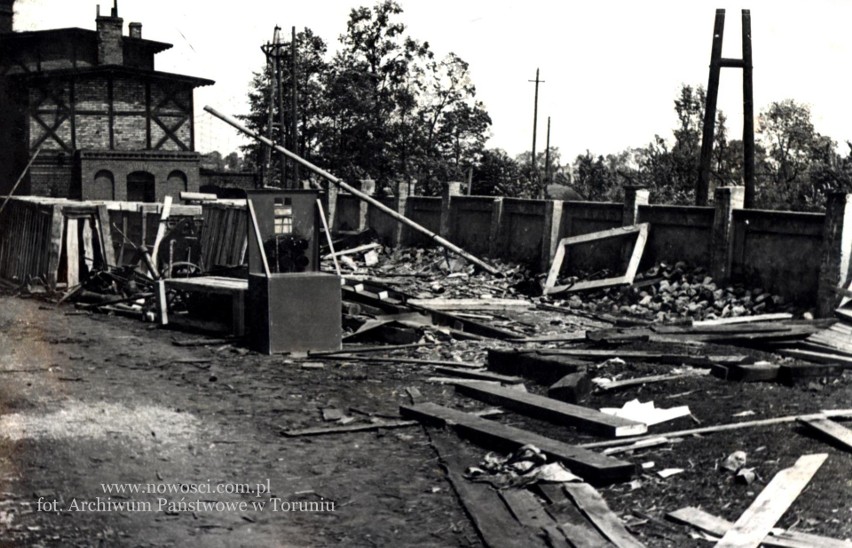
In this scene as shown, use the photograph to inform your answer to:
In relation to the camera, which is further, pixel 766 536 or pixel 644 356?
pixel 644 356

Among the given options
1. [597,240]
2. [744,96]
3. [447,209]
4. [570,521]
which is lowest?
[570,521]

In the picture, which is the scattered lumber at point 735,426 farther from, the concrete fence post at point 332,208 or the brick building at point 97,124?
the brick building at point 97,124

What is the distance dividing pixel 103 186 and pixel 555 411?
30894 mm

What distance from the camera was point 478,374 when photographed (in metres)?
10.3

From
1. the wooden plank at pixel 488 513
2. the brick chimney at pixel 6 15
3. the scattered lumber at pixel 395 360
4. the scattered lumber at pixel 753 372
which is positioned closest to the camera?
the wooden plank at pixel 488 513

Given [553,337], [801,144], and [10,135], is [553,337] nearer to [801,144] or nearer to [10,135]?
[10,135]

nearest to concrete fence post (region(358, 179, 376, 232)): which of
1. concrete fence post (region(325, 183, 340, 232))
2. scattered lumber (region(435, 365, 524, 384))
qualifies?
concrete fence post (region(325, 183, 340, 232))

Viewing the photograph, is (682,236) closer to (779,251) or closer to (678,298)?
(678,298)

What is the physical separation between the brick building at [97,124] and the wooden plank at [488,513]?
103 feet

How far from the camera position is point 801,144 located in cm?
4672

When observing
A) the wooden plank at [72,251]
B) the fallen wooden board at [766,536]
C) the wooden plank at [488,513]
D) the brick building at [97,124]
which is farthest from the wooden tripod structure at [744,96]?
the brick building at [97,124]

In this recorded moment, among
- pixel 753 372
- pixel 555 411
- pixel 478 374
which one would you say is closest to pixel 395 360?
pixel 478 374

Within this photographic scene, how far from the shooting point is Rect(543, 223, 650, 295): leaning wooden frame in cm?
1809

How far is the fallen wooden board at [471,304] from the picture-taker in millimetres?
14992
